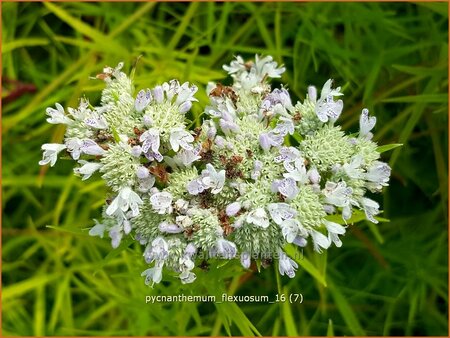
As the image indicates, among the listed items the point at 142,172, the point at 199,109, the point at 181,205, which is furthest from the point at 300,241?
the point at 199,109

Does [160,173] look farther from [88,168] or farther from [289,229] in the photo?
[289,229]

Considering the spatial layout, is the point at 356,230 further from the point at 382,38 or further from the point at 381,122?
the point at 382,38

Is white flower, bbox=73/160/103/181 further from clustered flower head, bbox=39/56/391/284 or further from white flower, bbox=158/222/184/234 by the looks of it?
white flower, bbox=158/222/184/234

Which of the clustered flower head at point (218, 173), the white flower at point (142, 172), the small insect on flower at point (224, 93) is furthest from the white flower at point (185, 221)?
the small insect on flower at point (224, 93)

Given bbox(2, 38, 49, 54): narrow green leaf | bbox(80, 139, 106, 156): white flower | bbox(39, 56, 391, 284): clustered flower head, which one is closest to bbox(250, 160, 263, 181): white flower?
bbox(39, 56, 391, 284): clustered flower head

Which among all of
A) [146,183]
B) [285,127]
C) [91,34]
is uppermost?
[91,34]

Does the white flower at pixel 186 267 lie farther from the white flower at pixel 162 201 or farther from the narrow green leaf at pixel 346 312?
the narrow green leaf at pixel 346 312

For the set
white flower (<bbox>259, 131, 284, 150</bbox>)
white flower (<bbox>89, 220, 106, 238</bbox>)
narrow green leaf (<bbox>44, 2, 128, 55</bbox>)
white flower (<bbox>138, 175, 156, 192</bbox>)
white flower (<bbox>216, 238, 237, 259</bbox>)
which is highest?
narrow green leaf (<bbox>44, 2, 128, 55</bbox>)
